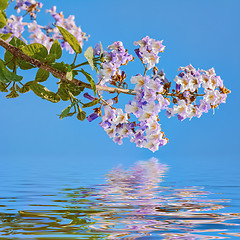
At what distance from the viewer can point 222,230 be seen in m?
4.92

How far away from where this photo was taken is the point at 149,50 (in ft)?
18.3

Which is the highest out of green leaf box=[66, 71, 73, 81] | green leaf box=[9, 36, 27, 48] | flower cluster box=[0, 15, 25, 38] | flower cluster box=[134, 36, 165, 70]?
flower cluster box=[0, 15, 25, 38]

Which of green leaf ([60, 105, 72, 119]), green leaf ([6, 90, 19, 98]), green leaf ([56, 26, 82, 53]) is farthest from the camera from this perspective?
green leaf ([6, 90, 19, 98])

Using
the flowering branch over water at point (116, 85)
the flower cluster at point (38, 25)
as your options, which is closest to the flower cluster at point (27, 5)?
the flower cluster at point (38, 25)

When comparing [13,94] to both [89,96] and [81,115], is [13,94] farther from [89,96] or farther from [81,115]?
[89,96]

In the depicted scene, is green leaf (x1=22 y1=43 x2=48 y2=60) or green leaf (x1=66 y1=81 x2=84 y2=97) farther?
green leaf (x1=66 y1=81 x2=84 y2=97)

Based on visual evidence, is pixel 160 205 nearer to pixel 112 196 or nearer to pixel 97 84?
pixel 112 196

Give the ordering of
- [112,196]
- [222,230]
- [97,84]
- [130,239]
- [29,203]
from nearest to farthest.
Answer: [130,239] < [222,230] < [97,84] < [29,203] < [112,196]

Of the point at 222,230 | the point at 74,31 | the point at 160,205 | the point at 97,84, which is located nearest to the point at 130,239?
the point at 222,230

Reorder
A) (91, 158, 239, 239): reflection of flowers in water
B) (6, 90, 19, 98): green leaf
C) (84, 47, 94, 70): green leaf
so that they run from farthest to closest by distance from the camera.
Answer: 1. (6, 90, 19, 98): green leaf
2. (84, 47, 94, 70): green leaf
3. (91, 158, 239, 239): reflection of flowers in water

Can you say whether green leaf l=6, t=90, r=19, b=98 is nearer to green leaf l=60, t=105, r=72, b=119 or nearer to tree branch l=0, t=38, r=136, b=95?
tree branch l=0, t=38, r=136, b=95

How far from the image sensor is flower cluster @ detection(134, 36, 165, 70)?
18.1 feet

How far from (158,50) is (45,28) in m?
3.89

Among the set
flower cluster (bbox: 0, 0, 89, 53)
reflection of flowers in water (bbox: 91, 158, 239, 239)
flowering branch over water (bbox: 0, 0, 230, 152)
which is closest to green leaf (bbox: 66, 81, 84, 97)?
flowering branch over water (bbox: 0, 0, 230, 152)
